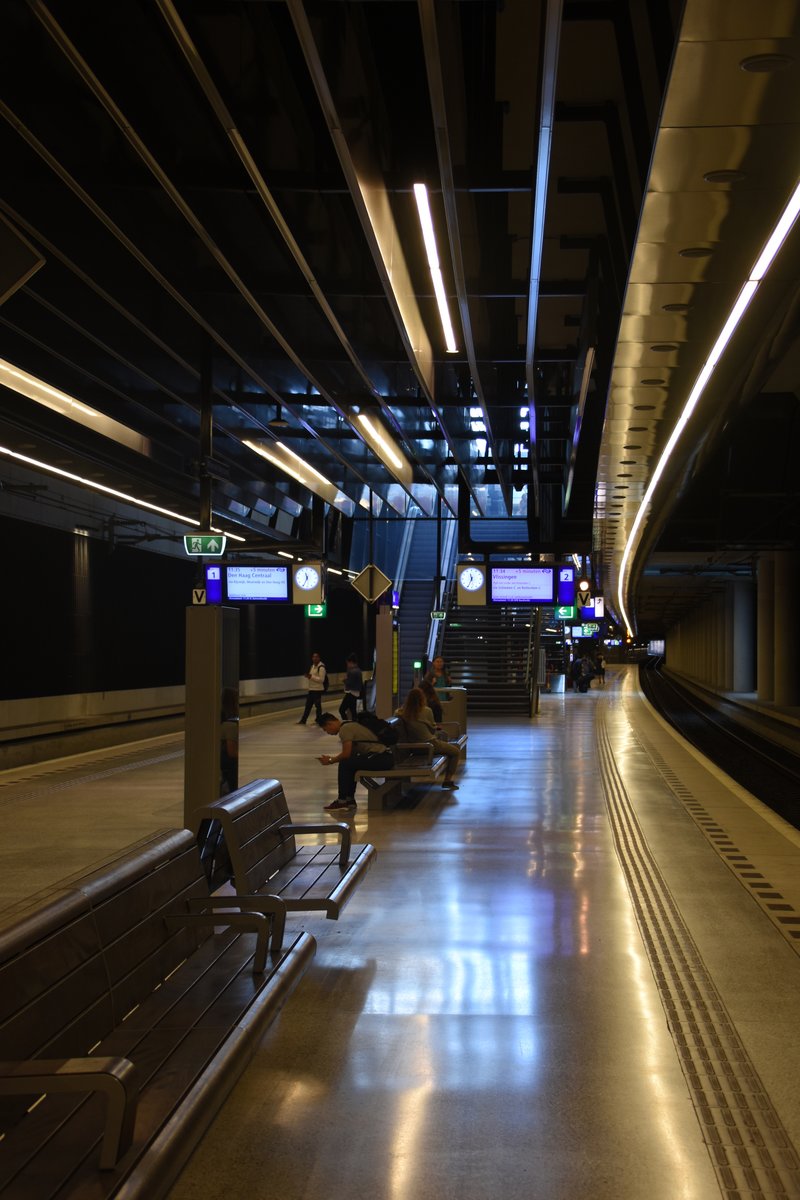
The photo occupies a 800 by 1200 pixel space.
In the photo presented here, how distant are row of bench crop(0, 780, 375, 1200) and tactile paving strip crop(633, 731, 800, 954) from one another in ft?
8.40

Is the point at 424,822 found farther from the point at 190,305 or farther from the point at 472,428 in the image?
the point at 472,428

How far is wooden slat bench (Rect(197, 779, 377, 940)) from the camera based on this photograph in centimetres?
520

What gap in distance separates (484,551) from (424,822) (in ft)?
57.5

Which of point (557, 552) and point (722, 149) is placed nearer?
point (722, 149)

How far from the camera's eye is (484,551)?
89.1ft

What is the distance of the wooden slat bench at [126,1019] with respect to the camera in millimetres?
2617

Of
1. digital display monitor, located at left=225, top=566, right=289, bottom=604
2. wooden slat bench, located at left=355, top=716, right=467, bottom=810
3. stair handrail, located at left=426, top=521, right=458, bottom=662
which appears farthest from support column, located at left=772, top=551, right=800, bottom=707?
wooden slat bench, located at left=355, top=716, right=467, bottom=810

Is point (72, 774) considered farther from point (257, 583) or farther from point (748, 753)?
point (748, 753)

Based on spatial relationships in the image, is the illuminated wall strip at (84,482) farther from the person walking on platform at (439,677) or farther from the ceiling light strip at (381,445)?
the person walking on platform at (439,677)

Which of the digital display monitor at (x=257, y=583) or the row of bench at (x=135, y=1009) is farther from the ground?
the digital display monitor at (x=257, y=583)

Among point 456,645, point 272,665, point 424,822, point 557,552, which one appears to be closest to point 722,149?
point 424,822

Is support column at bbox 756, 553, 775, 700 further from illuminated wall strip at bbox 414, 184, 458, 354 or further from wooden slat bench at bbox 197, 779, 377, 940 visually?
wooden slat bench at bbox 197, 779, 377, 940

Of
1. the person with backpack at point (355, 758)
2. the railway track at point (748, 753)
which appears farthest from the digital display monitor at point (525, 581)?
the person with backpack at point (355, 758)

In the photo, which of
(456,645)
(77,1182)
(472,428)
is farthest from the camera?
(456,645)
